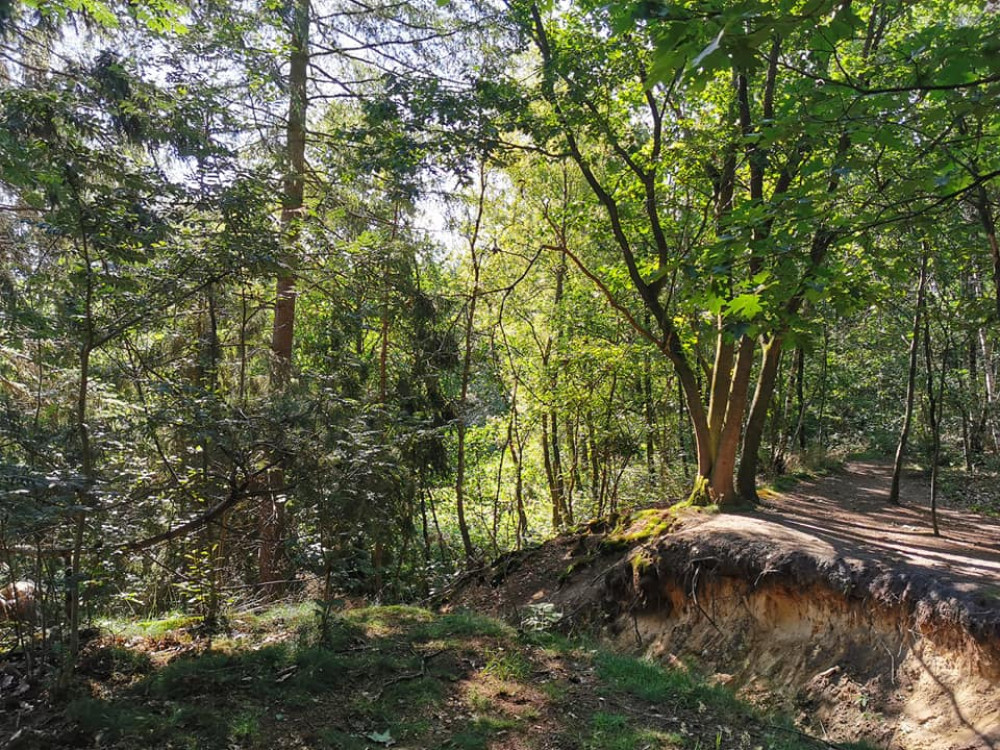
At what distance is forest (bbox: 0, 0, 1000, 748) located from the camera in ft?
12.6

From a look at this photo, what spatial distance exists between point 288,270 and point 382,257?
102 inches

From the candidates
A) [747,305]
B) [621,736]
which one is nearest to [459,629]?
[621,736]

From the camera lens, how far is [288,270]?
5117mm

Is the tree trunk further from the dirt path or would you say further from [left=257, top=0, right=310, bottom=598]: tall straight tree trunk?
[left=257, top=0, right=310, bottom=598]: tall straight tree trunk

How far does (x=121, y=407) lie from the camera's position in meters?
5.16

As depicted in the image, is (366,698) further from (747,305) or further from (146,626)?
(747,305)

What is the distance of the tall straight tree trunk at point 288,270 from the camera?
18.9 feet

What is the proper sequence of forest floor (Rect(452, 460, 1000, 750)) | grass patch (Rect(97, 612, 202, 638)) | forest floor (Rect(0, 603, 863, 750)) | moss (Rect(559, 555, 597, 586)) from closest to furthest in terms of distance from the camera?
forest floor (Rect(0, 603, 863, 750)) < forest floor (Rect(452, 460, 1000, 750)) < grass patch (Rect(97, 612, 202, 638)) < moss (Rect(559, 555, 597, 586))

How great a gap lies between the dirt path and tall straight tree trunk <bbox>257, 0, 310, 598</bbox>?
228 inches

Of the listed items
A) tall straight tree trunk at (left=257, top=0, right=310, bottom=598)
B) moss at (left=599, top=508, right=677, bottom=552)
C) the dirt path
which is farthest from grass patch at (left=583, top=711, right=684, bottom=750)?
moss at (left=599, top=508, right=677, bottom=552)

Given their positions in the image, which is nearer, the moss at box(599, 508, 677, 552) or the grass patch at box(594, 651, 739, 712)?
the grass patch at box(594, 651, 739, 712)

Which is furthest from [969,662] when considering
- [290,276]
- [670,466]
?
[670,466]

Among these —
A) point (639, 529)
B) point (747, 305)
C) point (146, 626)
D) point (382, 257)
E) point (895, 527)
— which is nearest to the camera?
point (747, 305)

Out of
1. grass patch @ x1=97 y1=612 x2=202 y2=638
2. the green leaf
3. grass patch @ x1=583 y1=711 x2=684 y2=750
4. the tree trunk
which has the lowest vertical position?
grass patch @ x1=583 y1=711 x2=684 y2=750
